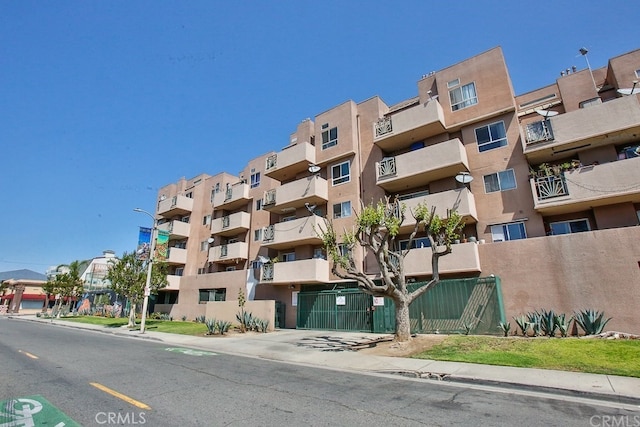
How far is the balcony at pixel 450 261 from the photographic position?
1745 cm

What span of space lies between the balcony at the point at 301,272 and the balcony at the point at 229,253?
6868 millimetres

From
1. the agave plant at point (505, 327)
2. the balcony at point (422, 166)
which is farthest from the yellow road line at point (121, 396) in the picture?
the balcony at point (422, 166)

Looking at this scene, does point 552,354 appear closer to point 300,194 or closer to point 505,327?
point 505,327

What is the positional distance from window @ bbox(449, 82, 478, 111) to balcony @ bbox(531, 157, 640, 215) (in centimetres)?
707

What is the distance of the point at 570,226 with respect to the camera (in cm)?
1747

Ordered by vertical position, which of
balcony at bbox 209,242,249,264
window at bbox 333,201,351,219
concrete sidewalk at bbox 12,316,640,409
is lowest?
concrete sidewalk at bbox 12,316,640,409

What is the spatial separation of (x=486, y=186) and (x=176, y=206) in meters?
34.1

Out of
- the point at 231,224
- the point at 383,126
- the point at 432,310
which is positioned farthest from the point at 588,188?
the point at 231,224

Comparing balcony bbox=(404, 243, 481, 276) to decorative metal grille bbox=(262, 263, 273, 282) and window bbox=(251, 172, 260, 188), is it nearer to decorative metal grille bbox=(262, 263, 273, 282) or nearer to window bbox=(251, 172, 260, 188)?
decorative metal grille bbox=(262, 263, 273, 282)

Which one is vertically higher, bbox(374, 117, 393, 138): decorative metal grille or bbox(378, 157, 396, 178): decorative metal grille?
bbox(374, 117, 393, 138): decorative metal grille

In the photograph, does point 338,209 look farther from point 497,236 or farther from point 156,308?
point 156,308

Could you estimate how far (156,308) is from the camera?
123 ft

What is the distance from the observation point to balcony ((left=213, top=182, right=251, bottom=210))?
1313 inches

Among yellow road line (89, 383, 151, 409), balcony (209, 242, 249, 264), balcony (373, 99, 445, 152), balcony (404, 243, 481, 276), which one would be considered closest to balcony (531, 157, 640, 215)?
balcony (404, 243, 481, 276)
